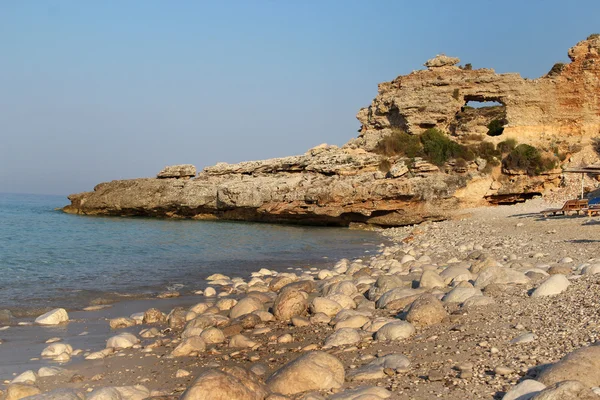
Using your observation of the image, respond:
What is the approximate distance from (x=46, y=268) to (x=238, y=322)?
8074 millimetres

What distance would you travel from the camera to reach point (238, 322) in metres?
7.56

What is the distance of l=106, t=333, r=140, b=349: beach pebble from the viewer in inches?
256

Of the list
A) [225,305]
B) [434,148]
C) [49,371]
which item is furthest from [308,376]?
[434,148]

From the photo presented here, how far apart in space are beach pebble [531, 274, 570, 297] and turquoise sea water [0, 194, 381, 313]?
7.08 metres

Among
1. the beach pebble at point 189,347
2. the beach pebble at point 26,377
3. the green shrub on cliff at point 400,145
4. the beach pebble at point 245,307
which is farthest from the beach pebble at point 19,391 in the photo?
the green shrub on cliff at point 400,145

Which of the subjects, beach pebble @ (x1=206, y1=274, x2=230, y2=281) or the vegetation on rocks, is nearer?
beach pebble @ (x1=206, y1=274, x2=230, y2=281)

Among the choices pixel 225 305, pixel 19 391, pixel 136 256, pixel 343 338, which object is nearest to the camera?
pixel 19 391

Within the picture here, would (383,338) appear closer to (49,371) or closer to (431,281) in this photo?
(431,281)

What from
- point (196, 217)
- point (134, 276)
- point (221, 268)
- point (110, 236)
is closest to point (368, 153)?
point (196, 217)

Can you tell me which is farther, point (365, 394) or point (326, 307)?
point (326, 307)

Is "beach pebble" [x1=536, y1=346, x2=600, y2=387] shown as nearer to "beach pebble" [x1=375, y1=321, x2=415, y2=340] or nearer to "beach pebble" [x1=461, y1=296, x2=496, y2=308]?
"beach pebble" [x1=375, y1=321, x2=415, y2=340]

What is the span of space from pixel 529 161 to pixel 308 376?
28.0 meters

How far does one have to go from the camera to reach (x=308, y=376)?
15.0 feet

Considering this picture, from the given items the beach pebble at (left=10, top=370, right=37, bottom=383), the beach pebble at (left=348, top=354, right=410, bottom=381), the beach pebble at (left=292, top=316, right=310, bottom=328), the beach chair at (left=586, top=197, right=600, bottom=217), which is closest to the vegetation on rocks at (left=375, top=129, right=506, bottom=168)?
the beach chair at (left=586, top=197, right=600, bottom=217)
